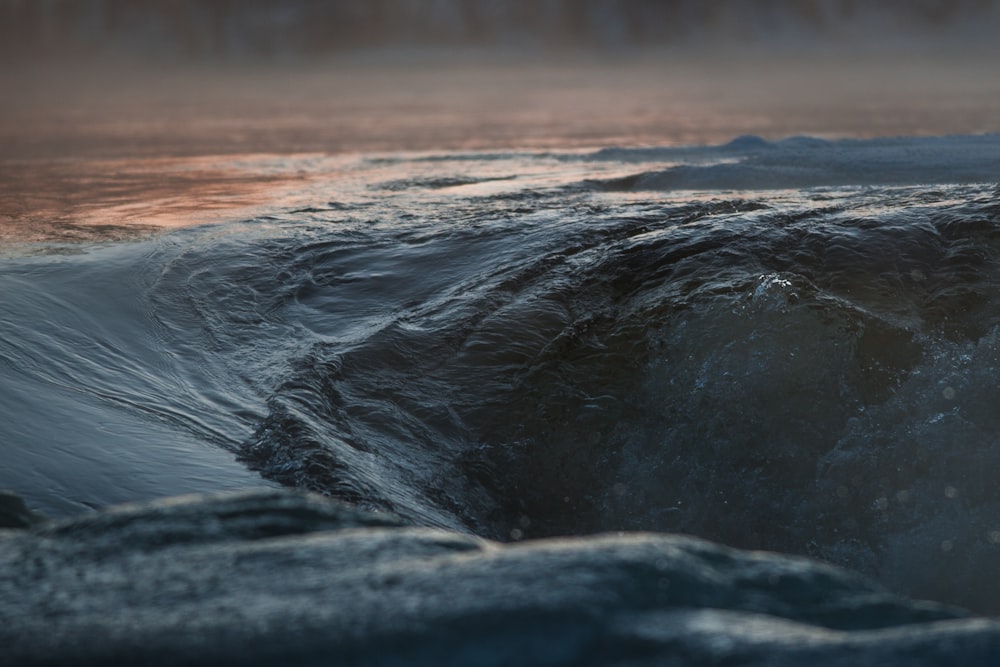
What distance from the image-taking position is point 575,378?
174 inches

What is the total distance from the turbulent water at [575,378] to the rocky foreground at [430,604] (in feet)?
5.04

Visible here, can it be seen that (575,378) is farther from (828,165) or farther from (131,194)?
(131,194)

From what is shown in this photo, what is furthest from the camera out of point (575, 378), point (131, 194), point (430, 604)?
point (131, 194)

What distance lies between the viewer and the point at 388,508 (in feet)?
10.6

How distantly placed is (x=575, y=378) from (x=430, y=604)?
10.8ft

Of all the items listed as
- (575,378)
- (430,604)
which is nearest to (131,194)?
(575,378)

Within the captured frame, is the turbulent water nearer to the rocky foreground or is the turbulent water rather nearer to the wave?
the rocky foreground

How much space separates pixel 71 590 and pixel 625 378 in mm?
3279

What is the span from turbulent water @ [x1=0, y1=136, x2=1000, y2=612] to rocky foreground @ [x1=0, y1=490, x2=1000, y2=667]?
154 cm

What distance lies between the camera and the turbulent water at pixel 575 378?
11.4ft

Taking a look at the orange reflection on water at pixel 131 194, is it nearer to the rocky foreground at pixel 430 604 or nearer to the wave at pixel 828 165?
the wave at pixel 828 165

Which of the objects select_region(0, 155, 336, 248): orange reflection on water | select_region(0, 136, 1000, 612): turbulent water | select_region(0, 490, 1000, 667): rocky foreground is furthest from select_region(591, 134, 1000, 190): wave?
select_region(0, 490, 1000, 667): rocky foreground

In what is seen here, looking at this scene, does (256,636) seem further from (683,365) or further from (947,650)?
(683,365)

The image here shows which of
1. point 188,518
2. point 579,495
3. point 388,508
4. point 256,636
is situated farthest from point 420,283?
point 256,636
